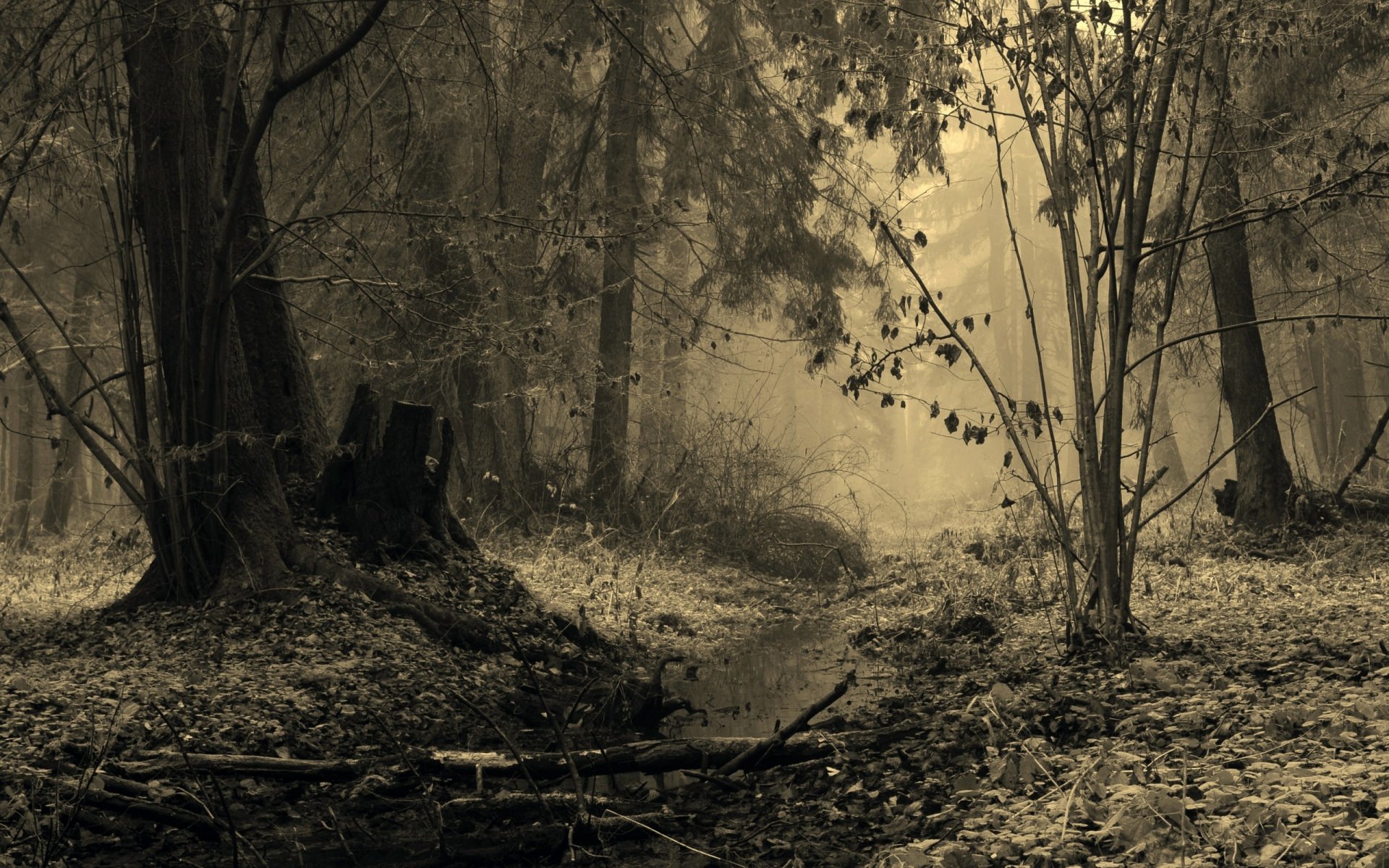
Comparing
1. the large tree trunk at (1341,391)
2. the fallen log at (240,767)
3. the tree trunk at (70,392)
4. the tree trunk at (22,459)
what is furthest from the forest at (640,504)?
the large tree trunk at (1341,391)

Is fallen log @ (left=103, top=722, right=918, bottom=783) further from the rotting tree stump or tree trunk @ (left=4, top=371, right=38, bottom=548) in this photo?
tree trunk @ (left=4, top=371, right=38, bottom=548)

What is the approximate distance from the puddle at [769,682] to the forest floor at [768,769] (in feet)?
0.75

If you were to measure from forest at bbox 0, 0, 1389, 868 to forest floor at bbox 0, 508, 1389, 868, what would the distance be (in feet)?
0.09

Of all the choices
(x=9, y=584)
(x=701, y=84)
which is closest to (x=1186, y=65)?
(x=701, y=84)

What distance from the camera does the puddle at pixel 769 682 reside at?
19.7 ft

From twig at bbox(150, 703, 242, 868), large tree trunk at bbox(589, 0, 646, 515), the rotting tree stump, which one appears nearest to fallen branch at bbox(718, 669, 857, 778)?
twig at bbox(150, 703, 242, 868)

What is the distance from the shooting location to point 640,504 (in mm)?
13609

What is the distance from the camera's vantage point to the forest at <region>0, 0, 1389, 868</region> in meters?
4.02

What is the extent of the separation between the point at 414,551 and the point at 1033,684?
15.1 feet

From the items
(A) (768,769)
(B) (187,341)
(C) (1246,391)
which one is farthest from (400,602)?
(C) (1246,391)

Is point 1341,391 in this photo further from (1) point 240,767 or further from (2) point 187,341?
(1) point 240,767

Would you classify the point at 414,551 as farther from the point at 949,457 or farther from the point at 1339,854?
the point at 949,457

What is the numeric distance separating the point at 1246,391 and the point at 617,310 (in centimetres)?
762

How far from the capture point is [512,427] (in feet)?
45.3
